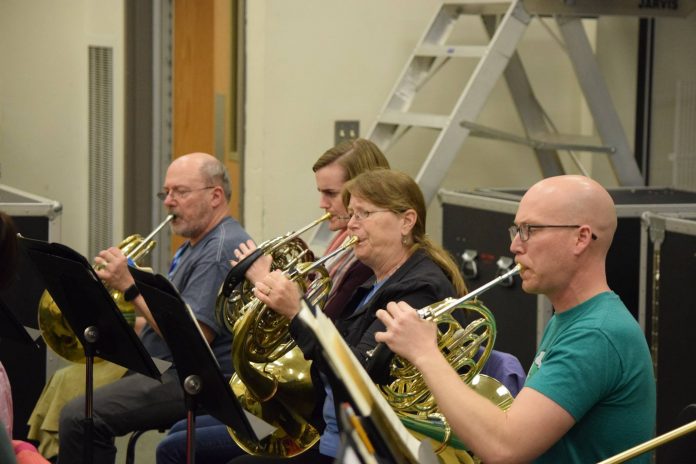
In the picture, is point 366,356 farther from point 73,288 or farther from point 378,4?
point 378,4

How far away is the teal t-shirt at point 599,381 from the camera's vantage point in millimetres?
2215

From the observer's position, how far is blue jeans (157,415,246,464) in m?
3.60

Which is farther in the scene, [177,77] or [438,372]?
[177,77]

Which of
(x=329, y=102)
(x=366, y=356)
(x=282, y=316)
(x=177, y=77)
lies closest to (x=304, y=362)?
(x=282, y=316)

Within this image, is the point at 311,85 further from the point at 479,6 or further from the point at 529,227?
the point at 529,227

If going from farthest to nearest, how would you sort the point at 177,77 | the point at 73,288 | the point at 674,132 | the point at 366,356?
the point at 177,77 → the point at 674,132 → the point at 73,288 → the point at 366,356

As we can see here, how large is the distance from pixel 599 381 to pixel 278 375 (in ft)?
4.16

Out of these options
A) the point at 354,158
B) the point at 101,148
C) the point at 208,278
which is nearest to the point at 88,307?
the point at 208,278

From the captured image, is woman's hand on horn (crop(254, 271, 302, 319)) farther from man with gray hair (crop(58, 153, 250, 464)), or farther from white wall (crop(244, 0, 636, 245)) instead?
white wall (crop(244, 0, 636, 245))

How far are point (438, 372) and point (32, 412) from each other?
2640mm

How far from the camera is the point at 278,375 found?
3.30 metres

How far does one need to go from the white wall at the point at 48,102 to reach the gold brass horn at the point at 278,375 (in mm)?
5024

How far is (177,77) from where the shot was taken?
7.15 meters

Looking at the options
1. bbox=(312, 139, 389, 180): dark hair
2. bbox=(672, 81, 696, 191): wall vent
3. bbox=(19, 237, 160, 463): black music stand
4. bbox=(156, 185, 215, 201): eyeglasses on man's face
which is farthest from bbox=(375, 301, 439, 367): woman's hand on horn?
bbox=(672, 81, 696, 191): wall vent
